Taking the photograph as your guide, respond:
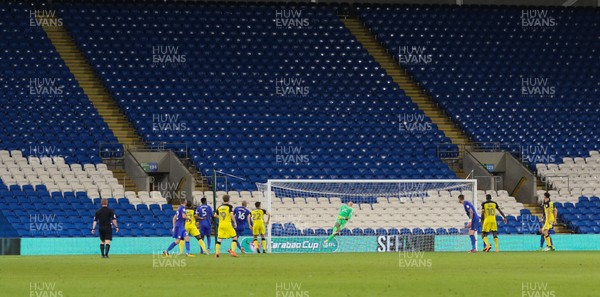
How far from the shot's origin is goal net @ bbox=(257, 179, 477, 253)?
36219 mm

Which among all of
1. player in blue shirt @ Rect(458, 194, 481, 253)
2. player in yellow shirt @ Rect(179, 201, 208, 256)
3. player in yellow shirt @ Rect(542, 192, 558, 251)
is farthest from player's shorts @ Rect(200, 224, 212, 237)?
player in yellow shirt @ Rect(542, 192, 558, 251)

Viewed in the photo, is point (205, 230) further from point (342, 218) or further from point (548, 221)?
point (548, 221)

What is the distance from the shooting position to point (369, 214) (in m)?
38.3

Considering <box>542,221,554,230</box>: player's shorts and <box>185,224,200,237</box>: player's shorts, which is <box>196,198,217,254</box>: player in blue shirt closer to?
<box>185,224,200,237</box>: player's shorts

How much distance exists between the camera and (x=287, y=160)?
42531mm

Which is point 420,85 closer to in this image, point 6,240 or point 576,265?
point 6,240

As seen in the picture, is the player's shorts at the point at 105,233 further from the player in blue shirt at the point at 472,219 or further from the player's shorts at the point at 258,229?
the player in blue shirt at the point at 472,219

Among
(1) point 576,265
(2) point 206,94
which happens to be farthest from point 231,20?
(1) point 576,265

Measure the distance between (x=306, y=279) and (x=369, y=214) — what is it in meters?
20.4

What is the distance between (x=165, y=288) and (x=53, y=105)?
94.6ft

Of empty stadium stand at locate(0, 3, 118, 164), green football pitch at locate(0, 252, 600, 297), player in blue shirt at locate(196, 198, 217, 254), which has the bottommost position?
green football pitch at locate(0, 252, 600, 297)

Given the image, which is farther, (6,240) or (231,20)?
(231,20)

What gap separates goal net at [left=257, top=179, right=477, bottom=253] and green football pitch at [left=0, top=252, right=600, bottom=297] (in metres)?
11.2

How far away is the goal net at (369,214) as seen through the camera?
36.2 meters
